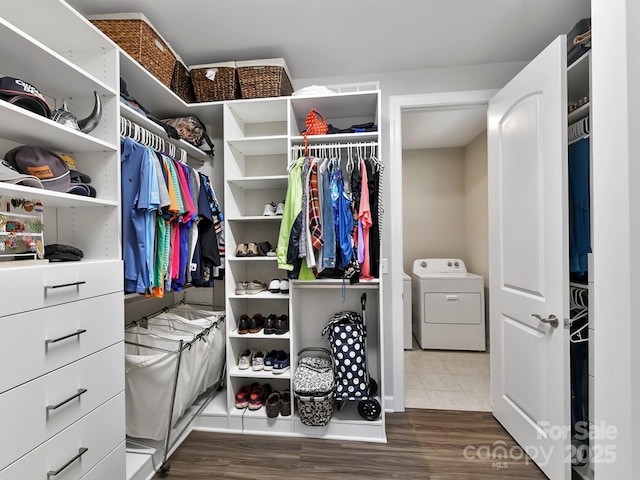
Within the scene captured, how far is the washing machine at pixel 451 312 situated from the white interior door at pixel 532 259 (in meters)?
1.18

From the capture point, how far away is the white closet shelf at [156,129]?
1415 mm

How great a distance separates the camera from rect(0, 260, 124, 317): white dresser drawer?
833 mm

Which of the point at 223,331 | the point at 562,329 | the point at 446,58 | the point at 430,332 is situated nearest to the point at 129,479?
the point at 223,331

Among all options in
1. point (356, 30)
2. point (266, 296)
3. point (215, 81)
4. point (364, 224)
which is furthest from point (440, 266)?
point (215, 81)

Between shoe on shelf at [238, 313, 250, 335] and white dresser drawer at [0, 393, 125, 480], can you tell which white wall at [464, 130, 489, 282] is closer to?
shoe on shelf at [238, 313, 250, 335]

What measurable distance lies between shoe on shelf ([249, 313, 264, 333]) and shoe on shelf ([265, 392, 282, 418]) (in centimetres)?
46

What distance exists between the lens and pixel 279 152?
2.12 metres

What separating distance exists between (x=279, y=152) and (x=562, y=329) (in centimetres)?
201

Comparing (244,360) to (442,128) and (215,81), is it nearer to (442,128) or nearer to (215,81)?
(215,81)

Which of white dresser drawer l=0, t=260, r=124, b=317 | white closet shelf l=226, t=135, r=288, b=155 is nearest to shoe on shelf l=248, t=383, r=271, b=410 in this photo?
white dresser drawer l=0, t=260, r=124, b=317

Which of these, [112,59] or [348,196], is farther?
[348,196]

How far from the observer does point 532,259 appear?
4.99 feet

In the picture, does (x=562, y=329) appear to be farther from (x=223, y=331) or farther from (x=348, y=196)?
(x=223, y=331)

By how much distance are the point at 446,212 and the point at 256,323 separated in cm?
311
